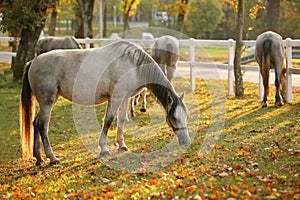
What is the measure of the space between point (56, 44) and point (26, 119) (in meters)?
10.0

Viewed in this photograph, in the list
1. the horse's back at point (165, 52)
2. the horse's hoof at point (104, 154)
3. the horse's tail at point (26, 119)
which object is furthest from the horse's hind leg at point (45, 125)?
the horse's back at point (165, 52)

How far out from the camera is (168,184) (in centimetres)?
600

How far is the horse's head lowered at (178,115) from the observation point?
7.38m

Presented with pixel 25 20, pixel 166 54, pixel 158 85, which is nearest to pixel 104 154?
pixel 158 85

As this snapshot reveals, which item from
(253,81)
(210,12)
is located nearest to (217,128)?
(253,81)

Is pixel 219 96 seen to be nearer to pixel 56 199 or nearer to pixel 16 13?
pixel 16 13

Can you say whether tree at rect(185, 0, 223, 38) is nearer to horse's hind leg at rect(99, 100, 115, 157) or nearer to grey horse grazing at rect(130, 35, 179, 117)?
grey horse grazing at rect(130, 35, 179, 117)

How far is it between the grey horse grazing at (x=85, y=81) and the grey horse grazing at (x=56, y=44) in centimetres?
915

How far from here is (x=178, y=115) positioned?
738 centimetres

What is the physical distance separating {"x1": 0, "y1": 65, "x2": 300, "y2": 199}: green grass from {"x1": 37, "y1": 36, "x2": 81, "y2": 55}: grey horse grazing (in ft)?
17.9

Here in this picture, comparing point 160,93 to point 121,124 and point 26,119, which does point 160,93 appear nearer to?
point 121,124

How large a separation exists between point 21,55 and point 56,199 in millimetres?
11904

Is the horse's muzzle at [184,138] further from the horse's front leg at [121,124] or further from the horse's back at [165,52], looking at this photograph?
the horse's back at [165,52]

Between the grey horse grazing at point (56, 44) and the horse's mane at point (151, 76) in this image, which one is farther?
the grey horse grazing at point (56, 44)
